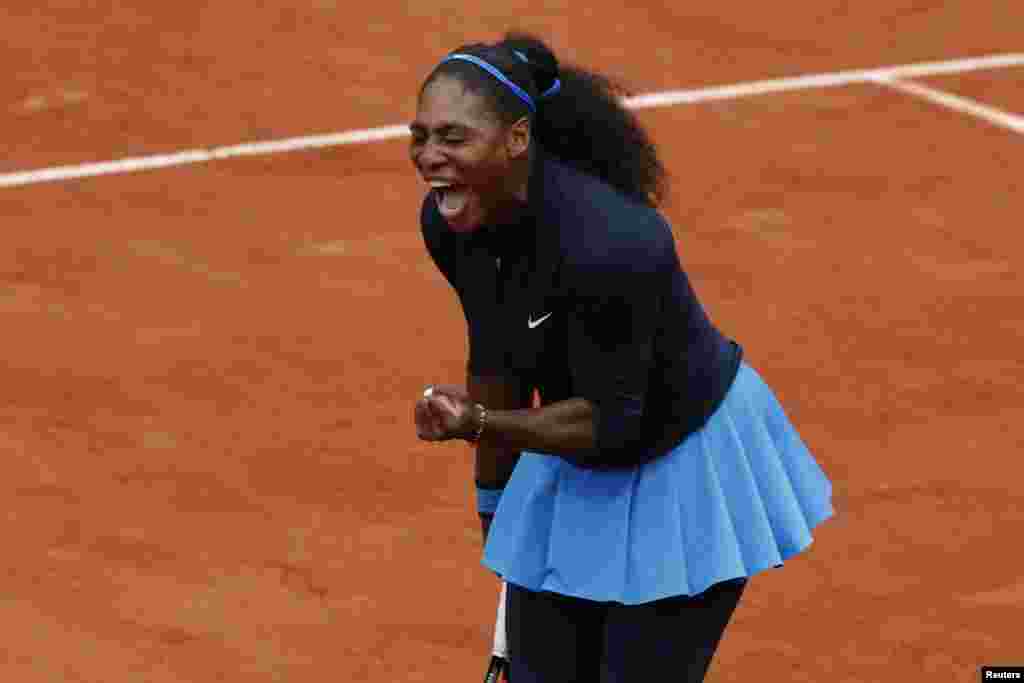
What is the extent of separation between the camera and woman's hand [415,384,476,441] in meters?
5.11

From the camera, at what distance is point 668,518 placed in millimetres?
5578

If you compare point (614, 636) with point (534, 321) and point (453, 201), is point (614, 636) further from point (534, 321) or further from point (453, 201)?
point (453, 201)

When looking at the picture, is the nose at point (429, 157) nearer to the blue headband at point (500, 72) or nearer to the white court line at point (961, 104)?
the blue headband at point (500, 72)

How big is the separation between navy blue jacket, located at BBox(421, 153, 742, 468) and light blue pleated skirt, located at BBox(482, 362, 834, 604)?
6 centimetres

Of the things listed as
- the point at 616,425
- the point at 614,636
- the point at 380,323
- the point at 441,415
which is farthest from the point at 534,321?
the point at 380,323

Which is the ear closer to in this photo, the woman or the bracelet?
the woman

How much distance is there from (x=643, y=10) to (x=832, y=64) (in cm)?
124

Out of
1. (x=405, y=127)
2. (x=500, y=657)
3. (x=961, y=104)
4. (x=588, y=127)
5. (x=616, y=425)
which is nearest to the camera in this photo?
(x=616, y=425)

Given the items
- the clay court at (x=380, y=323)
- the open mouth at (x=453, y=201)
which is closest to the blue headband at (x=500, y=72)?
the open mouth at (x=453, y=201)

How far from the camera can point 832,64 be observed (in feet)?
42.0

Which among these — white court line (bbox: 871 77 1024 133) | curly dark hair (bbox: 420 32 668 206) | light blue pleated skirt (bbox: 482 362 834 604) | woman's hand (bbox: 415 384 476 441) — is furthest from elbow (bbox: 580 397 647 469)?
white court line (bbox: 871 77 1024 133)

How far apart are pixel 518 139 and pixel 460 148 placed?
15cm

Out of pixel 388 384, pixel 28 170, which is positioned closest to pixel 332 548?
pixel 388 384

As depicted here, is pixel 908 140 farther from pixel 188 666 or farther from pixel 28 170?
pixel 188 666
